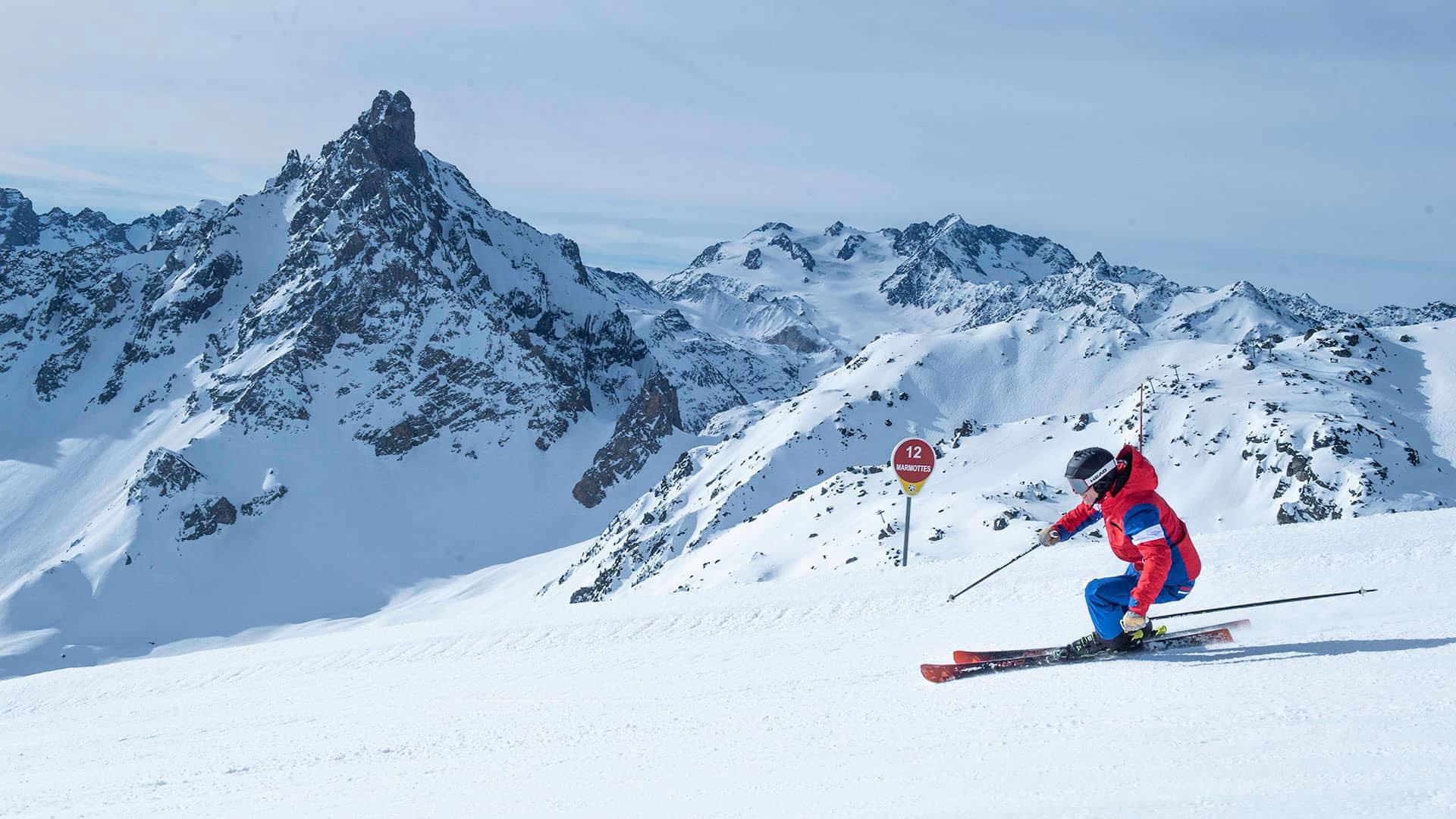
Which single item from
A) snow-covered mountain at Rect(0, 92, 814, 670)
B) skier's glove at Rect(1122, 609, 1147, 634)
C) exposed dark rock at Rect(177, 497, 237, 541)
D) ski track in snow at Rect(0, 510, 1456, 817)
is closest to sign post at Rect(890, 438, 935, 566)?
ski track in snow at Rect(0, 510, 1456, 817)

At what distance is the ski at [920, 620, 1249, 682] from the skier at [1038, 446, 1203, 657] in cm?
8

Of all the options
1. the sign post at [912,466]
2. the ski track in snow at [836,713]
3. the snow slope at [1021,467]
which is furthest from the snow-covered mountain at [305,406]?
the ski track in snow at [836,713]

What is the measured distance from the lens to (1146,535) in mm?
6805

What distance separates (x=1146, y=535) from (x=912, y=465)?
9.76 metres

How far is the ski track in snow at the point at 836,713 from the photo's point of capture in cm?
486

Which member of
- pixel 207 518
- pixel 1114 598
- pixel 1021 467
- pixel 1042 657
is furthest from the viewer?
pixel 207 518

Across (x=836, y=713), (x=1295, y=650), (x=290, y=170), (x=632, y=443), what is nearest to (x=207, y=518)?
(x=632, y=443)

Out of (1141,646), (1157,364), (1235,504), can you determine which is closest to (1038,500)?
(1235,504)

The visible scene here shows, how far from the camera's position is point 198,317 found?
457 ft

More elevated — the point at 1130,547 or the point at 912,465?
the point at 1130,547

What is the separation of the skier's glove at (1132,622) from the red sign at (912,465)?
363 inches

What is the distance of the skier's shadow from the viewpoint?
21.6ft

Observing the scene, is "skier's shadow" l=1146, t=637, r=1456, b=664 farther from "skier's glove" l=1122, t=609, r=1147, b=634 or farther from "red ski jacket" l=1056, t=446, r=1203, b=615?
"red ski jacket" l=1056, t=446, r=1203, b=615

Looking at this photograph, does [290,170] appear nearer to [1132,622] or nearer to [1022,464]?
[1022,464]
